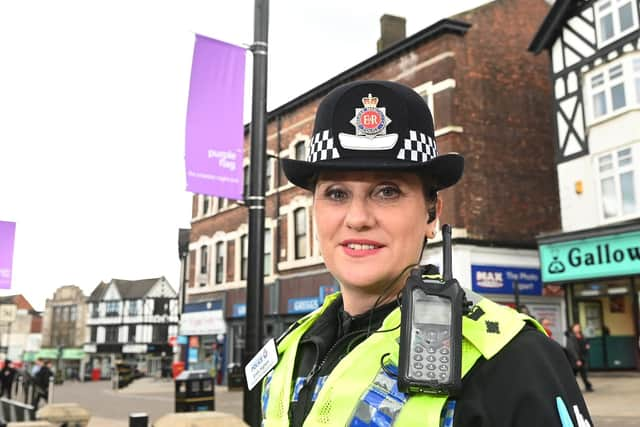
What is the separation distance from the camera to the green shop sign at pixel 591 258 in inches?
617

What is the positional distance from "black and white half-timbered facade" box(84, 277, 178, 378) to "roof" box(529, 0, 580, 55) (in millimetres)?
55189

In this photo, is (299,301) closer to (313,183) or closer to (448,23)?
(448,23)

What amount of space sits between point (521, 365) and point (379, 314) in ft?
1.83

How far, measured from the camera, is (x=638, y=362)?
16828 millimetres

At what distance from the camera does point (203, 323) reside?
96.0ft

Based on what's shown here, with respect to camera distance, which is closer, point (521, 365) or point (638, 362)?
point (521, 365)

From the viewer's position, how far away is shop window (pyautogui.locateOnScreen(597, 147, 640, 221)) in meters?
16.0

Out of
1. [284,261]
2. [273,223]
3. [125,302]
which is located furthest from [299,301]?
[125,302]

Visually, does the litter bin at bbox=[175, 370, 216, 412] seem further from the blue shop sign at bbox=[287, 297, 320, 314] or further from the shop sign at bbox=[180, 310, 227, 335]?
the shop sign at bbox=[180, 310, 227, 335]

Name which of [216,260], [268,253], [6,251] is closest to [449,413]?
[6,251]

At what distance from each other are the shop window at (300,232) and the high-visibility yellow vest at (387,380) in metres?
21.5

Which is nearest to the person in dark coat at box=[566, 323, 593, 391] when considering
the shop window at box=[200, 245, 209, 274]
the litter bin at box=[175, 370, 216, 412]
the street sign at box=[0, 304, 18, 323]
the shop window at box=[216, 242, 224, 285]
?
the litter bin at box=[175, 370, 216, 412]

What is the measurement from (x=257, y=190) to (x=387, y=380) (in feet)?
16.6

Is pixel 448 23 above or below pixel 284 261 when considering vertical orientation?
above
